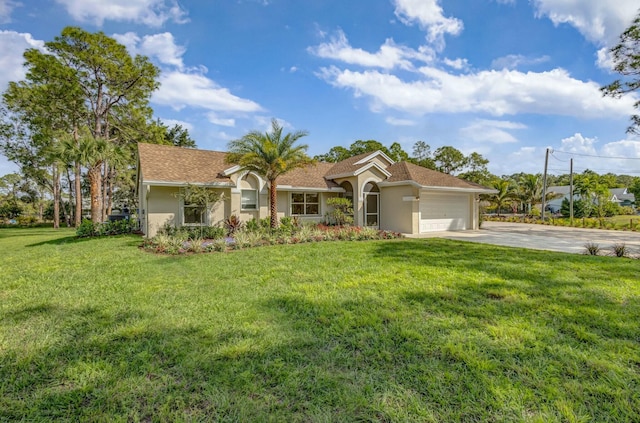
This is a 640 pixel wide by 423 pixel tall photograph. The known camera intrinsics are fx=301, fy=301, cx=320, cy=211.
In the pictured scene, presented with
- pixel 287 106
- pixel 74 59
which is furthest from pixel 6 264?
pixel 74 59

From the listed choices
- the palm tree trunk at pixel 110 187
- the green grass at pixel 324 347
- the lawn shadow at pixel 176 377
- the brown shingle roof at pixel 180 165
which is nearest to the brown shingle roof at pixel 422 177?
the brown shingle roof at pixel 180 165

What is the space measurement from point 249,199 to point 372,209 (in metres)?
8.30

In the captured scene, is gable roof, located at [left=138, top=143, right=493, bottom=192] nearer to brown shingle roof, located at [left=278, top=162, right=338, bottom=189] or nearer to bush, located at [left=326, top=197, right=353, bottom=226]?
brown shingle roof, located at [left=278, top=162, right=338, bottom=189]

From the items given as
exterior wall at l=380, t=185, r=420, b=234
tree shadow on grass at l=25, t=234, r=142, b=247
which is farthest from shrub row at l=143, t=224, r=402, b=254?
exterior wall at l=380, t=185, r=420, b=234

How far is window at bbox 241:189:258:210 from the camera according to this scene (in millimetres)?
18141

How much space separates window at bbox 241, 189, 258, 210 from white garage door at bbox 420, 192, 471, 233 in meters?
10.5

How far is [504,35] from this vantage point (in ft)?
45.9

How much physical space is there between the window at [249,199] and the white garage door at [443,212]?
10466 mm

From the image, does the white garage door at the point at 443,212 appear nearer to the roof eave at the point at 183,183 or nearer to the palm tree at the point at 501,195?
the roof eave at the point at 183,183

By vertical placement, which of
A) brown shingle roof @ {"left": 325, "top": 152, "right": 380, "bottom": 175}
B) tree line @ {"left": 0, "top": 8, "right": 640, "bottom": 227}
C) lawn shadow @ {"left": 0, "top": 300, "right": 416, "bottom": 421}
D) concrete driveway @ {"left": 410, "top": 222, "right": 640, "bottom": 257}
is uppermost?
tree line @ {"left": 0, "top": 8, "right": 640, "bottom": 227}

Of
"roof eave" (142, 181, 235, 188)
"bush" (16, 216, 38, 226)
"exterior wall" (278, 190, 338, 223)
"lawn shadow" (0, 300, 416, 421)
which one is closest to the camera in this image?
"lawn shadow" (0, 300, 416, 421)

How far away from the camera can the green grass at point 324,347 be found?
9.21ft

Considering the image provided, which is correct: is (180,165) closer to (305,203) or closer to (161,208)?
(161,208)

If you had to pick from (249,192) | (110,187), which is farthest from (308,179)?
(110,187)
